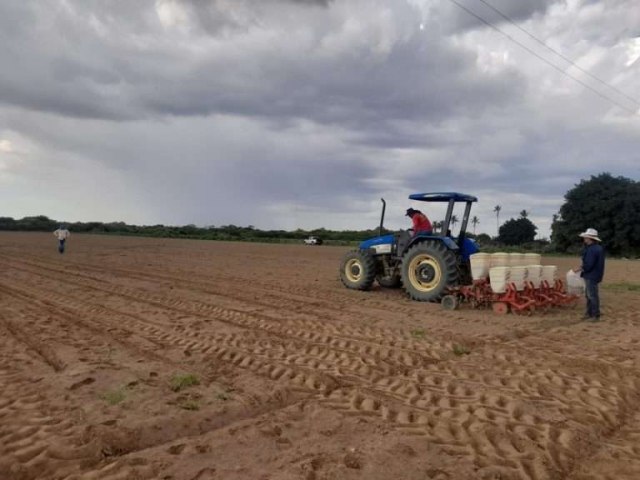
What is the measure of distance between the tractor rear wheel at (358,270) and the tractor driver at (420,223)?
147 cm

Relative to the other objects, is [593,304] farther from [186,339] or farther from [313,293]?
[186,339]

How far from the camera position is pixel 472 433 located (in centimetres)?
382

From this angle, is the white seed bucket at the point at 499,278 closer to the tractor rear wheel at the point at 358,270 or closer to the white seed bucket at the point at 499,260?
the white seed bucket at the point at 499,260

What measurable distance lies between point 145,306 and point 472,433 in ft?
22.2

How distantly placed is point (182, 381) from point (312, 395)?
120cm

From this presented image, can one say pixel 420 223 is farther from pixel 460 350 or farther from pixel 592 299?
pixel 460 350

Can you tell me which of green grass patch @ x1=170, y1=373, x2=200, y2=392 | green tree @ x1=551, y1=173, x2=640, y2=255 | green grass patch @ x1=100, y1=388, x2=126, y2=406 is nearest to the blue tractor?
green grass patch @ x1=170, y1=373, x2=200, y2=392

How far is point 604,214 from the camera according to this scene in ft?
153

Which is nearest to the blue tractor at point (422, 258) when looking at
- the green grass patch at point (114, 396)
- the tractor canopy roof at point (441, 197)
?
the tractor canopy roof at point (441, 197)

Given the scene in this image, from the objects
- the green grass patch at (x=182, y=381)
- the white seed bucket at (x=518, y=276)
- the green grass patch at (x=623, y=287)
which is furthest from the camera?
the green grass patch at (x=623, y=287)

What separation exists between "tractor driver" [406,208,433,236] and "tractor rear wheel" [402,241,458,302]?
21.5 inches

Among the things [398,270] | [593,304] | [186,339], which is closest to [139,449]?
[186,339]

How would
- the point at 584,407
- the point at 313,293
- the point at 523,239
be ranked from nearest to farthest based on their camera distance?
the point at 584,407
the point at 313,293
the point at 523,239

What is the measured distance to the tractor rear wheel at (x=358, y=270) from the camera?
11.8 m
